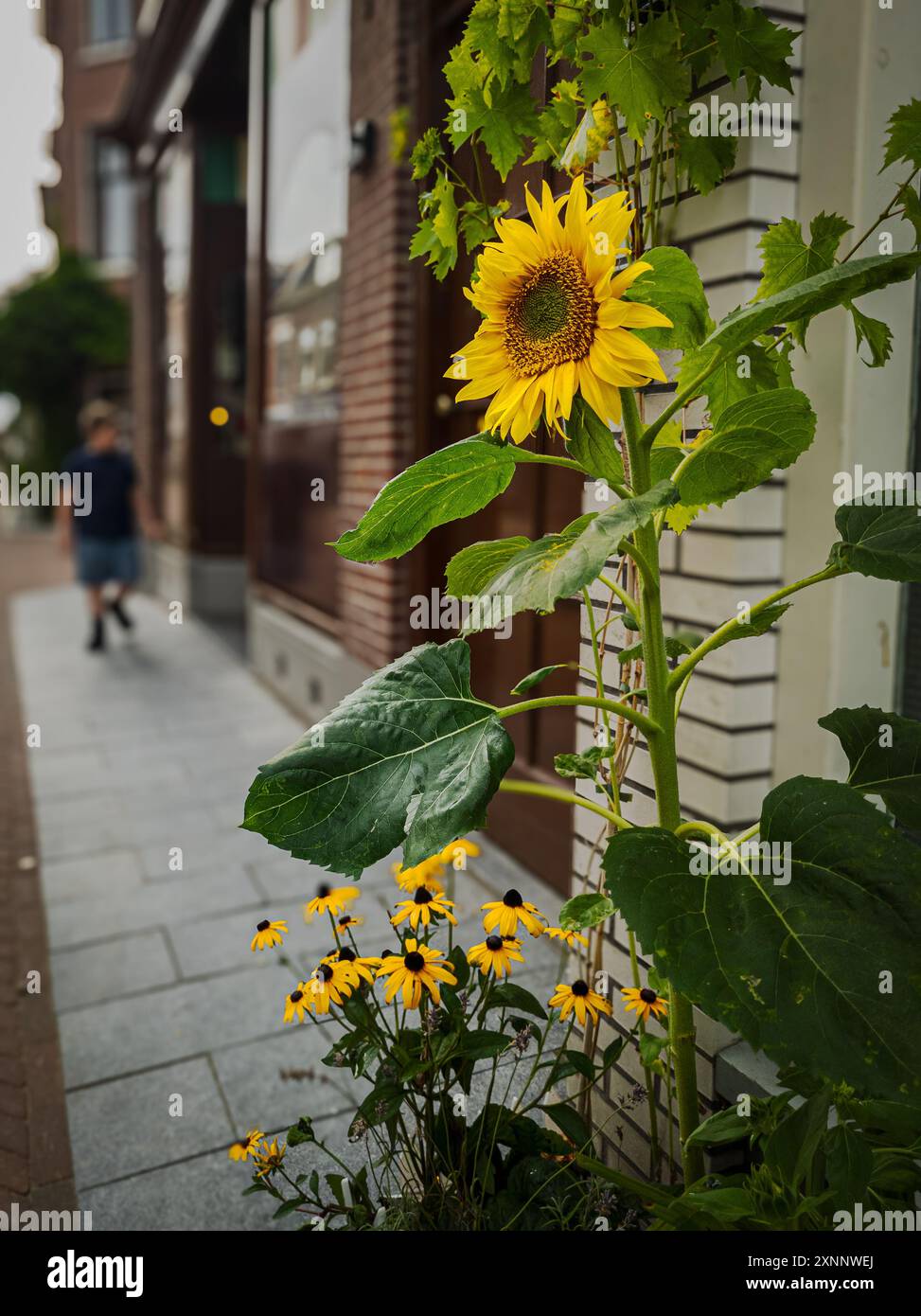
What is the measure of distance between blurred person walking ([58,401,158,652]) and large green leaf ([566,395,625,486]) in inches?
316

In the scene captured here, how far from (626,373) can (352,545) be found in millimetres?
422

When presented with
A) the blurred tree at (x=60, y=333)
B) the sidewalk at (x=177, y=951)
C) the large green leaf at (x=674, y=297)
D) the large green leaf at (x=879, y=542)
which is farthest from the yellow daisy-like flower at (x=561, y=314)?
the blurred tree at (x=60, y=333)

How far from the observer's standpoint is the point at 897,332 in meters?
2.21

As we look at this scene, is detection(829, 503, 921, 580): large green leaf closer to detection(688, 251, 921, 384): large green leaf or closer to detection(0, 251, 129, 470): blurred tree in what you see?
detection(688, 251, 921, 384): large green leaf

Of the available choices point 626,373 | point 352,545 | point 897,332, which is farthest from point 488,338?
point 897,332

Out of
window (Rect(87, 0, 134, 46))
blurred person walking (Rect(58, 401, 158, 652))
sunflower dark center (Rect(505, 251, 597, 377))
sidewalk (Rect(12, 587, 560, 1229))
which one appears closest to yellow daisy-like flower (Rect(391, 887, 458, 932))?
sidewalk (Rect(12, 587, 560, 1229))

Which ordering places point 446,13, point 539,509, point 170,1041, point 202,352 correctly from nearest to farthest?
point 170,1041 → point 539,509 → point 446,13 → point 202,352

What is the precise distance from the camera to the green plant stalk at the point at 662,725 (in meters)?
1.49

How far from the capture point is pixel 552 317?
54.7 inches

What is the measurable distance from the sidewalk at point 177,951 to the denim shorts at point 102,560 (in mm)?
2061

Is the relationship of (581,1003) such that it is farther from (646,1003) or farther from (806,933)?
(806,933)

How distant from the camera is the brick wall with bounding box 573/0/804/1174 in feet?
6.86

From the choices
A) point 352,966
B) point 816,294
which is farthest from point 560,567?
point 352,966
